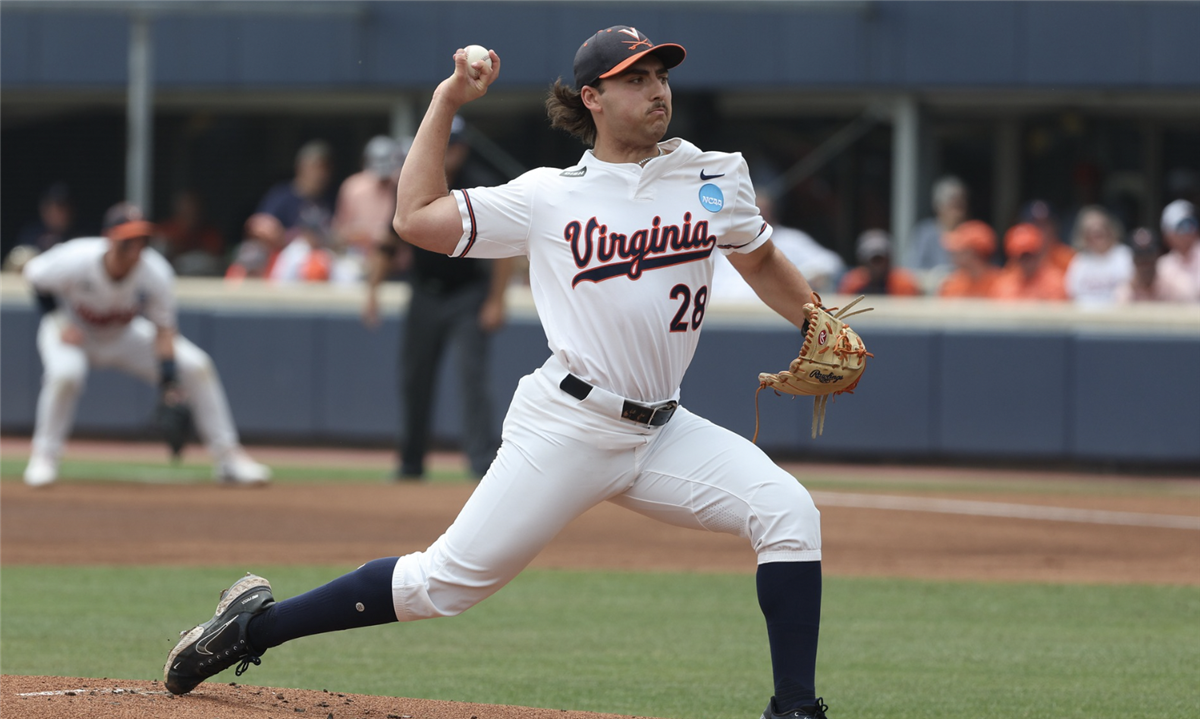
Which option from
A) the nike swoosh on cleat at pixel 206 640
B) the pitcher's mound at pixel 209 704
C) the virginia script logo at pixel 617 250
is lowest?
the pitcher's mound at pixel 209 704

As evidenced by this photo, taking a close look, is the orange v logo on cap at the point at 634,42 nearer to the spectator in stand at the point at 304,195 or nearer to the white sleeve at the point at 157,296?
the white sleeve at the point at 157,296

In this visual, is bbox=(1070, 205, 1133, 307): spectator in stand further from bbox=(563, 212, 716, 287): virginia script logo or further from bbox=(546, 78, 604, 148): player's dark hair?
bbox=(563, 212, 716, 287): virginia script logo

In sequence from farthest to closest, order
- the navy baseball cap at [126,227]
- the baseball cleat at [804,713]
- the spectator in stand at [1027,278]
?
the spectator in stand at [1027,278], the navy baseball cap at [126,227], the baseball cleat at [804,713]

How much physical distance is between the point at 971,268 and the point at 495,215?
9406mm

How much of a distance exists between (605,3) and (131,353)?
7.21 meters

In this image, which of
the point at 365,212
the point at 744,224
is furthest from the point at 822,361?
the point at 365,212

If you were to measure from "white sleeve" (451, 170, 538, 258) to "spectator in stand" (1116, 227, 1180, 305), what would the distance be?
9.09 metres

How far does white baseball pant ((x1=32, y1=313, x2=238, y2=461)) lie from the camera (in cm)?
1028

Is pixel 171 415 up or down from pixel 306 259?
down

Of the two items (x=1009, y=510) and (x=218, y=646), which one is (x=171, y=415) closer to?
(x=1009, y=510)

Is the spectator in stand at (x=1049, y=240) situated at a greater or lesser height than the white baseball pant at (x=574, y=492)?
greater

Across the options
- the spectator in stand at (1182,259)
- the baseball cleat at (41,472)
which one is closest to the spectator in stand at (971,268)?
the spectator in stand at (1182,259)

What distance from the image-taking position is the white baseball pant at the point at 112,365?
10281 mm

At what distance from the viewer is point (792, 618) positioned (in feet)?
13.4
